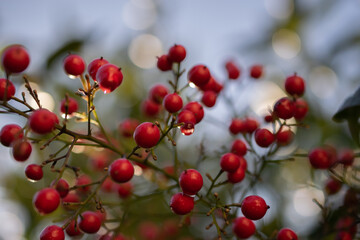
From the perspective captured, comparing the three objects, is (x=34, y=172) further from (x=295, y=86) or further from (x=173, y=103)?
(x=295, y=86)

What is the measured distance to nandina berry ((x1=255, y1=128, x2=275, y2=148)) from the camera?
1256mm

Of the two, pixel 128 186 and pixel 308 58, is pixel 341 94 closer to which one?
pixel 308 58

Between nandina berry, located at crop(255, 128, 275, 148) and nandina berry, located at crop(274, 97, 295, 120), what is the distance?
92 millimetres

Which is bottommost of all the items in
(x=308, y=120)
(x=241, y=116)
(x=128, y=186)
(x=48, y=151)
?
(x=48, y=151)

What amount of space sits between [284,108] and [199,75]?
13.1 inches

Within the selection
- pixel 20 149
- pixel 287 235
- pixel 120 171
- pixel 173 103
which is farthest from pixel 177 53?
pixel 287 235

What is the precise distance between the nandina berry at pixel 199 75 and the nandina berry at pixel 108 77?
1.04 feet

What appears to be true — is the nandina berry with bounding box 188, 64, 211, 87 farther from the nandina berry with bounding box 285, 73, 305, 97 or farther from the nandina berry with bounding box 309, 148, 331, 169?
the nandina berry with bounding box 309, 148, 331, 169

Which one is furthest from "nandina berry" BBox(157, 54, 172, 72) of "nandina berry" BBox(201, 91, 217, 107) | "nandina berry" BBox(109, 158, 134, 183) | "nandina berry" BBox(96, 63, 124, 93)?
"nandina berry" BBox(109, 158, 134, 183)

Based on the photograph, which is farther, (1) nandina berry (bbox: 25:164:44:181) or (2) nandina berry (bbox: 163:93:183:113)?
(2) nandina berry (bbox: 163:93:183:113)

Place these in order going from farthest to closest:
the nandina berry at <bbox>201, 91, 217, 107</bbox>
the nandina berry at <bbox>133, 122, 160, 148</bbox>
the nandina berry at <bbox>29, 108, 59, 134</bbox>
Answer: the nandina berry at <bbox>201, 91, 217, 107</bbox> → the nandina berry at <bbox>133, 122, 160, 148</bbox> → the nandina berry at <bbox>29, 108, 59, 134</bbox>

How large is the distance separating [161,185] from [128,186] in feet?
0.49

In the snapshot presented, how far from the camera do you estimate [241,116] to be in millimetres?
1675

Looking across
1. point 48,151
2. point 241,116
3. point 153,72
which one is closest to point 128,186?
point 241,116
